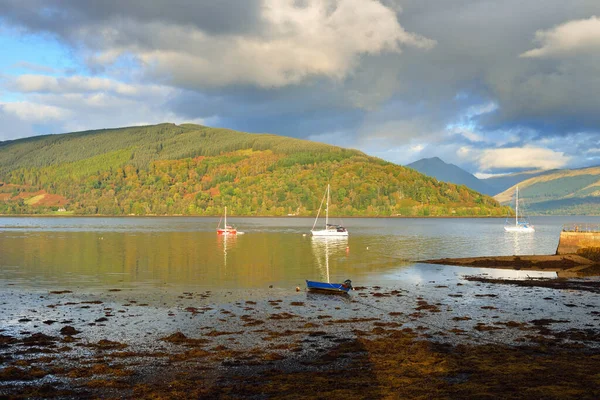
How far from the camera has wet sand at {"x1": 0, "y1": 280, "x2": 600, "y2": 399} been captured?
19.3 m

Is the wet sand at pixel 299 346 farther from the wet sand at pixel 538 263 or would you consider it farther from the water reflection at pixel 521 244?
the water reflection at pixel 521 244

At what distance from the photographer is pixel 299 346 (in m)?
26.1

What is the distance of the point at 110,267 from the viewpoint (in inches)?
2539

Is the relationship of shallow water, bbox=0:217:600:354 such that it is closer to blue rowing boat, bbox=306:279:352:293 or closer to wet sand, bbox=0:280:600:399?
wet sand, bbox=0:280:600:399

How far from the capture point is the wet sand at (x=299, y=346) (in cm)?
1934

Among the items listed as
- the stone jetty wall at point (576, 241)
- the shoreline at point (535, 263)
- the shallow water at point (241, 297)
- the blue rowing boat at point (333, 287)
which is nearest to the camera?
the shallow water at point (241, 297)

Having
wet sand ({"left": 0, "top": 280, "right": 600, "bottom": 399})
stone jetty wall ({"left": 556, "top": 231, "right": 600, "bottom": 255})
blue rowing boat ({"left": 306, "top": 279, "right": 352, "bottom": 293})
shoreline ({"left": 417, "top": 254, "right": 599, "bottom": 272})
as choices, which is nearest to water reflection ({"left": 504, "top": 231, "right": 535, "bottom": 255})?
stone jetty wall ({"left": 556, "top": 231, "right": 600, "bottom": 255})

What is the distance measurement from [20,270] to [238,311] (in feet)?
124

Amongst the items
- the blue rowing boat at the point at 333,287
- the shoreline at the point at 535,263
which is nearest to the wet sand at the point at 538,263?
the shoreline at the point at 535,263

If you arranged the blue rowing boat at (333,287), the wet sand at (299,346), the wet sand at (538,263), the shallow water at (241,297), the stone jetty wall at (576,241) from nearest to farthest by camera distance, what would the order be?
the wet sand at (299,346)
the shallow water at (241,297)
the blue rowing boat at (333,287)
the wet sand at (538,263)
the stone jetty wall at (576,241)

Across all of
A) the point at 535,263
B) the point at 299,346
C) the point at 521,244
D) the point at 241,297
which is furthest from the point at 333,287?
the point at 521,244

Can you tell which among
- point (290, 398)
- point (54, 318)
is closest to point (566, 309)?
point (290, 398)

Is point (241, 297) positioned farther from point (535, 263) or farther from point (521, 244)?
point (521, 244)

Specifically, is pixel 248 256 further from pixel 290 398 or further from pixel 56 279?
pixel 290 398
